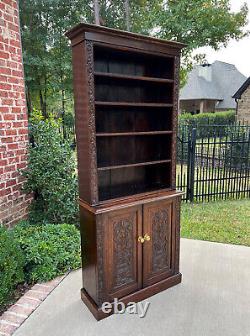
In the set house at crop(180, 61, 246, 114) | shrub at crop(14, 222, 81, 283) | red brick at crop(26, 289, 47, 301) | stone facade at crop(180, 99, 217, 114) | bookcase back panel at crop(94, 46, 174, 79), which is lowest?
red brick at crop(26, 289, 47, 301)

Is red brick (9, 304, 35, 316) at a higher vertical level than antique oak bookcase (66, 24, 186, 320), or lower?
lower

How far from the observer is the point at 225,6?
23.5 ft

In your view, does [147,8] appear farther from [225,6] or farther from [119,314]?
[119,314]

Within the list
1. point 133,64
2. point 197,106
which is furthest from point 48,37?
point 197,106

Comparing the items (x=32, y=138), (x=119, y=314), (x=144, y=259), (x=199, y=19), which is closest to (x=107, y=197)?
(x=144, y=259)

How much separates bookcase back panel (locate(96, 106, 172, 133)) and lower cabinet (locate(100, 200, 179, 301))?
68 cm

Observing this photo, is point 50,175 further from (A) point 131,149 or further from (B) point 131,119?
(B) point 131,119

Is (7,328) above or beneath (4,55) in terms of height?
beneath

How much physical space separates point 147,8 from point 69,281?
29.1ft

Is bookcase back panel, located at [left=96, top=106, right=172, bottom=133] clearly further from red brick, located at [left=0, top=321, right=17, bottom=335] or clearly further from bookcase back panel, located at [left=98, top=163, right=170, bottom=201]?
red brick, located at [left=0, top=321, right=17, bottom=335]

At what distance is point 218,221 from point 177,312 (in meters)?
1.95

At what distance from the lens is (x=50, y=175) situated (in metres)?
2.68

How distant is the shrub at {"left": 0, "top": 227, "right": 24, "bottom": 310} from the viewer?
1.93m

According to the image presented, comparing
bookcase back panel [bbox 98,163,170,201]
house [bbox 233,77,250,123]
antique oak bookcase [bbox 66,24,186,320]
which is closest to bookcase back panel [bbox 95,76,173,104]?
antique oak bookcase [bbox 66,24,186,320]
